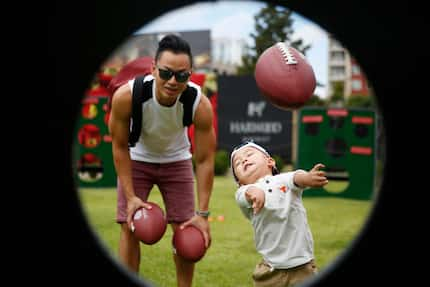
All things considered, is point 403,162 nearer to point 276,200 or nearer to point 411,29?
point 411,29

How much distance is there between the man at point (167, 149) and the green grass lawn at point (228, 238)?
0.36 m

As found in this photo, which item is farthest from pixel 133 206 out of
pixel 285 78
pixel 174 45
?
pixel 285 78

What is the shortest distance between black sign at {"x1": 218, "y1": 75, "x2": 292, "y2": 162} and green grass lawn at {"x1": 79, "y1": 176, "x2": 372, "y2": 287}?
15.6 feet

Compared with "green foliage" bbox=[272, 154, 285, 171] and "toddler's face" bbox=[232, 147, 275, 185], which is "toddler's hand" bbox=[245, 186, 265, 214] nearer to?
"toddler's face" bbox=[232, 147, 275, 185]

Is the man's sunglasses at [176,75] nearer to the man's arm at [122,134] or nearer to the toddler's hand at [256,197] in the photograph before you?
the man's arm at [122,134]

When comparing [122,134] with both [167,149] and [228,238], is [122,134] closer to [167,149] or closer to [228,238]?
[167,149]

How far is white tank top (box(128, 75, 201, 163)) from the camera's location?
3.35m

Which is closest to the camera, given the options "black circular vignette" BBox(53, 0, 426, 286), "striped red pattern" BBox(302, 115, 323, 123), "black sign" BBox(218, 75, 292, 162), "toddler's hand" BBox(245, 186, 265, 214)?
"black circular vignette" BBox(53, 0, 426, 286)

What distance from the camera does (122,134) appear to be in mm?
3379

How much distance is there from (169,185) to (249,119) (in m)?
10.7

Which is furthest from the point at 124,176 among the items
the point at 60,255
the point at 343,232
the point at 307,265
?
the point at 343,232

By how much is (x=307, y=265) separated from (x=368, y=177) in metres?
5.74

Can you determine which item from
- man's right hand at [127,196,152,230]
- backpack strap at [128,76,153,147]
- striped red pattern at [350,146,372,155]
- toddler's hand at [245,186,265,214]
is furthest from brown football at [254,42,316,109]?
striped red pattern at [350,146,372,155]

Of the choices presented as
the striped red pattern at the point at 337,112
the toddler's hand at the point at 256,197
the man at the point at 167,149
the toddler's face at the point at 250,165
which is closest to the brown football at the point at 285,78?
the toddler's face at the point at 250,165
